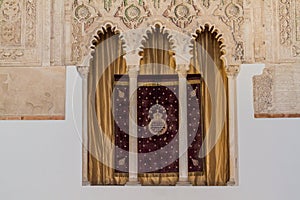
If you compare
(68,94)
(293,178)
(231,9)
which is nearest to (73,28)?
(68,94)

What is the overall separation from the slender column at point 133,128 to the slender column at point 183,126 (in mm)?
456

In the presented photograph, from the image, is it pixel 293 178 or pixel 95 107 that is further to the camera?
pixel 95 107

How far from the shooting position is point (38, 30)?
5355 millimetres

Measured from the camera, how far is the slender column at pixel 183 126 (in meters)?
5.26

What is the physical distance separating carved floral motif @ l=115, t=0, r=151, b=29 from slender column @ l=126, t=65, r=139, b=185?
0.46 meters

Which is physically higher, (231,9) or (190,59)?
(231,9)

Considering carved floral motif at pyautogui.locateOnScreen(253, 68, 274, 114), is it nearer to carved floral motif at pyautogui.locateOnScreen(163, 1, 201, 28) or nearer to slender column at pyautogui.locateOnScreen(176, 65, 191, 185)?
slender column at pyautogui.locateOnScreen(176, 65, 191, 185)

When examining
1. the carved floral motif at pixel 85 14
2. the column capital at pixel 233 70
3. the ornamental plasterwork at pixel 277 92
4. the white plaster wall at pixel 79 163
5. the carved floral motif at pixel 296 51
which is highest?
the carved floral motif at pixel 85 14

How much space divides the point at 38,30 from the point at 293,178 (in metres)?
2.97

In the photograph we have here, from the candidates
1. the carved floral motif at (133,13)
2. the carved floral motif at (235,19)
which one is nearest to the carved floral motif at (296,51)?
the carved floral motif at (235,19)

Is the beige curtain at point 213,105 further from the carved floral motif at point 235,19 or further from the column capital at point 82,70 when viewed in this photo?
the column capital at point 82,70

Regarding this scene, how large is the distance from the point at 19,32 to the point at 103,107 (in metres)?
1.17

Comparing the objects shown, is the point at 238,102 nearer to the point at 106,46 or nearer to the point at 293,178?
→ the point at 293,178

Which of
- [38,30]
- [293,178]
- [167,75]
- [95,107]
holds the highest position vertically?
[38,30]
